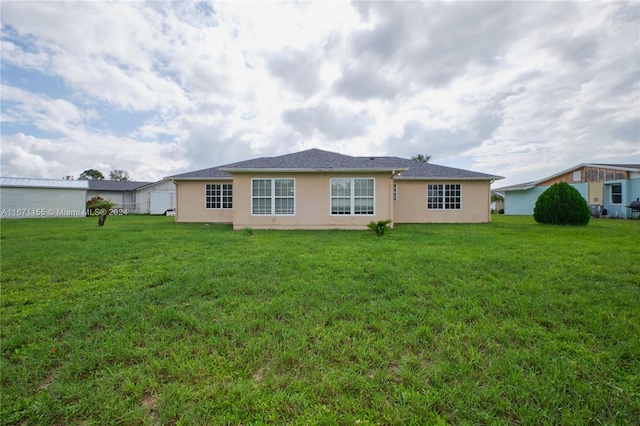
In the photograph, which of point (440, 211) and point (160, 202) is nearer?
point (440, 211)

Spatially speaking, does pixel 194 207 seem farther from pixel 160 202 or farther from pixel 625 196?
pixel 625 196

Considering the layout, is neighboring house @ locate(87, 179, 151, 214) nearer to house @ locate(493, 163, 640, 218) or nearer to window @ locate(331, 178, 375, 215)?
window @ locate(331, 178, 375, 215)

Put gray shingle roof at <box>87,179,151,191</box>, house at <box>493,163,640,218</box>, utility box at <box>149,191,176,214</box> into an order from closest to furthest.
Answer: house at <box>493,163,640,218</box>, utility box at <box>149,191,176,214</box>, gray shingle roof at <box>87,179,151,191</box>

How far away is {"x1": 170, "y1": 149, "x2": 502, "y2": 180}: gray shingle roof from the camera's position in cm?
1132

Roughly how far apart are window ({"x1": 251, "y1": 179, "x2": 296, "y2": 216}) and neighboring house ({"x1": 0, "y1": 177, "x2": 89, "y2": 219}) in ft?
73.9

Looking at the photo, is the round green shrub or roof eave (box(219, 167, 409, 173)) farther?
the round green shrub

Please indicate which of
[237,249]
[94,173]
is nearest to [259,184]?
[237,249]

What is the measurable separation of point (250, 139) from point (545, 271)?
18.4 m

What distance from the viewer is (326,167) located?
11312mm

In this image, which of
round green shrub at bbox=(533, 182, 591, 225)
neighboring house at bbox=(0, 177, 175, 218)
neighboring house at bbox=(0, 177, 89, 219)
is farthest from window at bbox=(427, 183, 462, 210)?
neighboring house at bbox=(0, 177, 89, 219)

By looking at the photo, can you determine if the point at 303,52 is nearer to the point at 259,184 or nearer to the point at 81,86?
the point at 259,184

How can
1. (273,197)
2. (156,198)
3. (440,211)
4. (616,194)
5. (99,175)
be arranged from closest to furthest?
(273,197) → (440,211) → (616,194) → (156,198) → (99,175)

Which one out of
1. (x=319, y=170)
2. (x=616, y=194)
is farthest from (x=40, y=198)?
(x=616, y=194)

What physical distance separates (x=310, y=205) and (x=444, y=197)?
8472 millimetres
